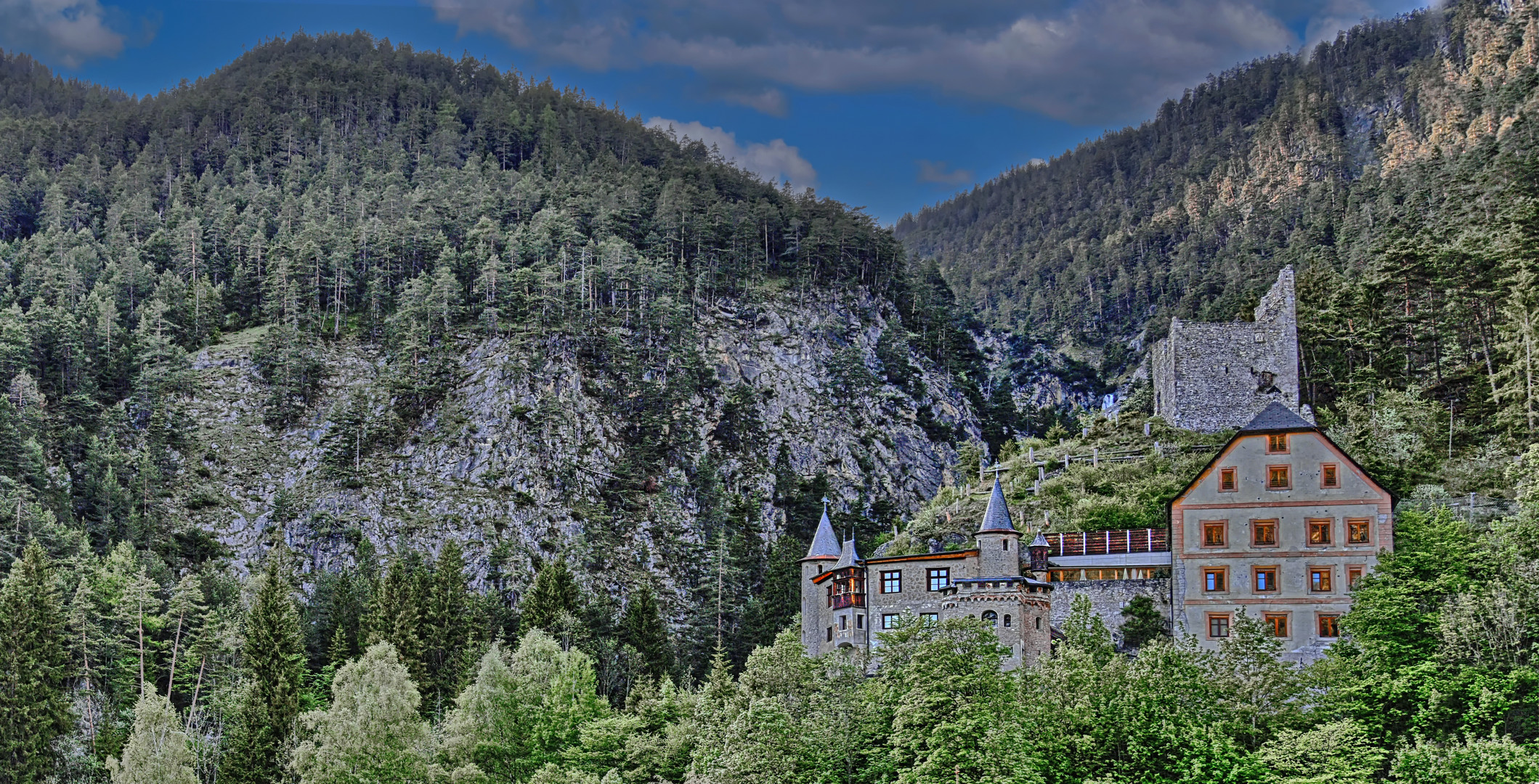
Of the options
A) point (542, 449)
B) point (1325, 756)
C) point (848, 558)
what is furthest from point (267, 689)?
point (1325, 756)

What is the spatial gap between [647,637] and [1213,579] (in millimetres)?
46441

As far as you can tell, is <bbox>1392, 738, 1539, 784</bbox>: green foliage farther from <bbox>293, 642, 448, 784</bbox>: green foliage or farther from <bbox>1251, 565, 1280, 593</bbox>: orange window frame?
<bbox>293, 642, 448, 784</bbox>: green foliage

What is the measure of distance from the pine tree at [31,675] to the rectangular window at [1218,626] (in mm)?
64135

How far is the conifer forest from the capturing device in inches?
2211

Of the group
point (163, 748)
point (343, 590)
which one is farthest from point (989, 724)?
point (343, 590)

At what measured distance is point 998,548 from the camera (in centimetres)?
6712

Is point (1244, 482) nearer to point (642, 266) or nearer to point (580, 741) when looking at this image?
point (580, 741)

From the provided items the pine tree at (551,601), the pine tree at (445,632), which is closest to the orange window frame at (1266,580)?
the pine tree at (551,601)

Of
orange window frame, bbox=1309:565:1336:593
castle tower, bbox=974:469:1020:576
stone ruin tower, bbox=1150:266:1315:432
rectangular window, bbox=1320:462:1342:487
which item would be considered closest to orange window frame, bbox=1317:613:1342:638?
orange window frame, bbox=1309:565:1336:593

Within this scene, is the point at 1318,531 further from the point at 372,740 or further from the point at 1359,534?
the point at 372,740

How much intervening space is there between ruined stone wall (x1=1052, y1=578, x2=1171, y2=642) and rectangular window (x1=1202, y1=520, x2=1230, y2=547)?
8.99 ft

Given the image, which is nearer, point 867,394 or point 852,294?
point 867,394

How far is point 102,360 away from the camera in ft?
465

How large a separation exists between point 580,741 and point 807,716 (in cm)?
1643
